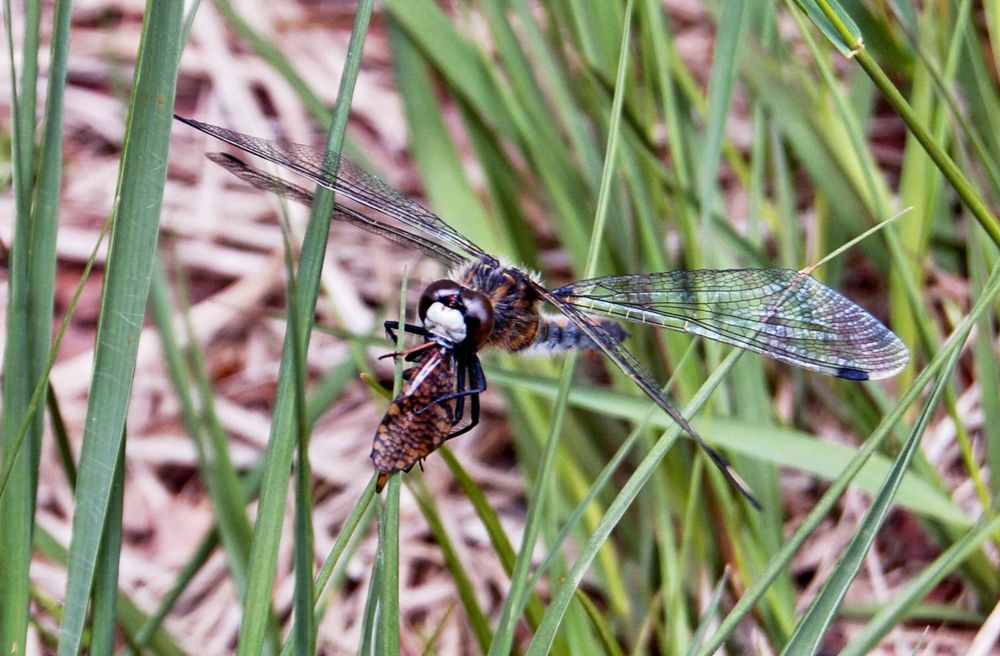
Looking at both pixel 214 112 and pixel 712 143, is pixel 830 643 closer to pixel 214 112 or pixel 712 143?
pixel 712 143

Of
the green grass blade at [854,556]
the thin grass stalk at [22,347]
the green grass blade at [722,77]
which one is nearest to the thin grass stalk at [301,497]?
the thin grass stalk at [22,347]

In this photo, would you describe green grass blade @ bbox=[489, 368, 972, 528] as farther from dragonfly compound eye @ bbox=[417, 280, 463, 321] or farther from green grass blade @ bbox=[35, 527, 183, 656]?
green grass blade @ bbox=[35, 527, 183, 656]

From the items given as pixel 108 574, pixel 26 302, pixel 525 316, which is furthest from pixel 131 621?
pixel 525 316

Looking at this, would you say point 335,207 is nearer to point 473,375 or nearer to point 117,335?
point 473,375

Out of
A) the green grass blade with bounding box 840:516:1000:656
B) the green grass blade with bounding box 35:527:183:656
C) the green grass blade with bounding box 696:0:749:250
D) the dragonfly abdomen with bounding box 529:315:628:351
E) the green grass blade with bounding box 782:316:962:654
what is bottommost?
the green grass blade with bounding box 840:516:1000:656

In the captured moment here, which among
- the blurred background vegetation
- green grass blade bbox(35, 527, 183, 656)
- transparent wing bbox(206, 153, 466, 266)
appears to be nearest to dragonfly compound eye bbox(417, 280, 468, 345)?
the blurred background vegetation

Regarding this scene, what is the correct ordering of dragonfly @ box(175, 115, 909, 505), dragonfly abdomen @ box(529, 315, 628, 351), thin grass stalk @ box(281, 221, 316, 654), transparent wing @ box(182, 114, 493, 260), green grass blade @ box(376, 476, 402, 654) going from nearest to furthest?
1. thin grass stalk @ box(281, 221, 316, 654)
2. green grass blade @ box(376, 476, 402, 654)
3. dragonfly @ box(175, 115, 909, 505)
4. transparent wing @ box(182, 114, 493, 260)
5. dragonfly abdomen @ box(529, 315, 628, 351)
